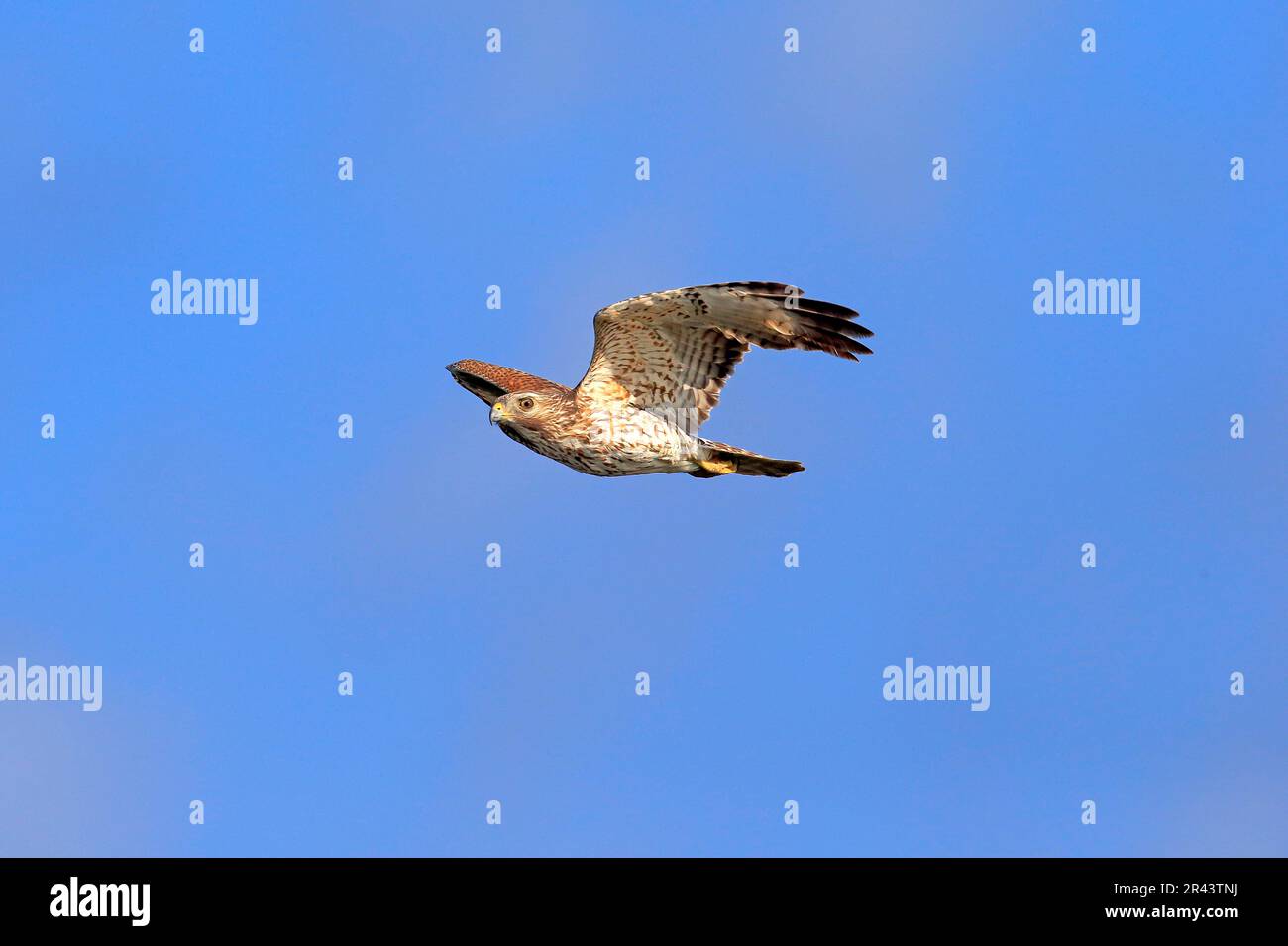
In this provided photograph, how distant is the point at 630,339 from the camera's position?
20.1 m

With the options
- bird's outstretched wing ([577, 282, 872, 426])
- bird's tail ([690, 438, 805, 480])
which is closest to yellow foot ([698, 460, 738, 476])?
bird's tail ([690, 438, 805, 480])

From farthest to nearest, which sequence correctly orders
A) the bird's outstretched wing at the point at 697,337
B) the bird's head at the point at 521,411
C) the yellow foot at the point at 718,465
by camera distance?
1. the yellow foot at the point at 718,465
2. the bird's head at the point at 521,411
3. the bird's outstretched wing at the point at 697,337

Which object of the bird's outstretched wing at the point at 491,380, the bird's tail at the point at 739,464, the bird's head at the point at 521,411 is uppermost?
the bird's outstretched wing at the point at 491,380

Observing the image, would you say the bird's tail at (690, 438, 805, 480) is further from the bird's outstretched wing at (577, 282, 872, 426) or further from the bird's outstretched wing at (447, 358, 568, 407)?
the bird's outstretched wing at (447, 358, 568, 407)

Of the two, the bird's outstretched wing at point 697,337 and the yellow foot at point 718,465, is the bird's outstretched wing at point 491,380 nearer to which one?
the bird's outstretched wing at point 697,337

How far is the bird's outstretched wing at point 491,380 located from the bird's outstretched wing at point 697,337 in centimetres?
65

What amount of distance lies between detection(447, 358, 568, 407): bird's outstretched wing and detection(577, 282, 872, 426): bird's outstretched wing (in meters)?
0.65

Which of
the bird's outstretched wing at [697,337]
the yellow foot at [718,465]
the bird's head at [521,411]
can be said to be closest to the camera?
the bird's outstretched wing at [697,337]

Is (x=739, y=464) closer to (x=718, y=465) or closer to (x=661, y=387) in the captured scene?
(x=718, y=465)

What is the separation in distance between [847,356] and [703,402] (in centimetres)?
168

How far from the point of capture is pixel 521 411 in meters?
20.2

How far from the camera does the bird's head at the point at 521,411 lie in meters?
20.1

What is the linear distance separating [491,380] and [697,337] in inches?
99.3

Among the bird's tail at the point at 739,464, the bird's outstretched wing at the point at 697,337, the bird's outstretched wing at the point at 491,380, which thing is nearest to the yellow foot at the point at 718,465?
the bird's tail at the point at 739,464
